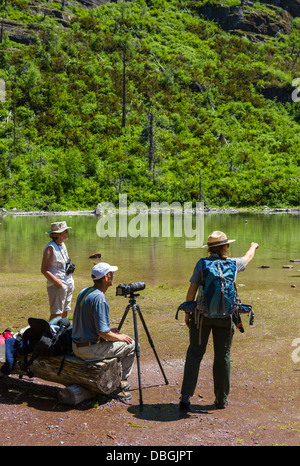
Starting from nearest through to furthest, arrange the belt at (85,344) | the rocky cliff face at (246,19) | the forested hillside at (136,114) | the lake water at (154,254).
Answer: the belt at (85,344) < the lake water at (154,254) < the forested hillside at (136,114) < the rocky cliff face at (246,19)

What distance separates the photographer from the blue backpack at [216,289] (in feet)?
14.8

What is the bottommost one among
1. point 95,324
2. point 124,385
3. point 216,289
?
point 124,385

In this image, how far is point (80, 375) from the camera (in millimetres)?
4750

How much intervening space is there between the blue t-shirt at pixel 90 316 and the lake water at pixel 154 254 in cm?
717

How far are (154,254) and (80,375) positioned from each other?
12.8 meters

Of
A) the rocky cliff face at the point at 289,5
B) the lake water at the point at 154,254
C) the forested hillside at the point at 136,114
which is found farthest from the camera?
the rocky cliff face at the point at 289,5

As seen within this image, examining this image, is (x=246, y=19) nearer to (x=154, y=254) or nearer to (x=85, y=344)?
(x=154, y=254)

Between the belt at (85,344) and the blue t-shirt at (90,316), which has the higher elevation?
the blue t-shirt at (90,316)

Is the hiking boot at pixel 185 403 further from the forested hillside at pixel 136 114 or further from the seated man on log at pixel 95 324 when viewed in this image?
the forested hillside at pixel 136 114

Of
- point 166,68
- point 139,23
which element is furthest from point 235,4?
point 166,68

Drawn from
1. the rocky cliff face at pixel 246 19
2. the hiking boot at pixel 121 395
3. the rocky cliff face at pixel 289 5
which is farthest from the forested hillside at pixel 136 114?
the hiking boot at pixel 121 395

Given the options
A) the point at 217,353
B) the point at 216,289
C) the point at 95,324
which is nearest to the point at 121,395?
the point at 95,324

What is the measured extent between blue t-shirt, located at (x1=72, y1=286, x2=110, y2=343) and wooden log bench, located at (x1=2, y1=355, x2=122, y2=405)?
0.27 m

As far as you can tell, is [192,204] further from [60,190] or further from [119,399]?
[119,399]
